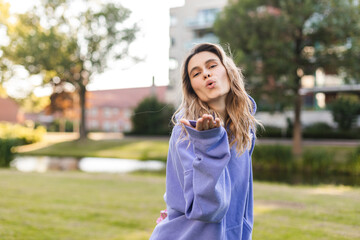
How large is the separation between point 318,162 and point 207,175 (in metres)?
17.4

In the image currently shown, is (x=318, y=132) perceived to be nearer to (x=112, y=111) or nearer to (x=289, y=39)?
(x=289, y=39)

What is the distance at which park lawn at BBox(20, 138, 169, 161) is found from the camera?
24125mm

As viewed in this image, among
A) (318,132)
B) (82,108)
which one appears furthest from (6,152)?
(318,132)

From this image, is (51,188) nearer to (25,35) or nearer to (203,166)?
(203,166)

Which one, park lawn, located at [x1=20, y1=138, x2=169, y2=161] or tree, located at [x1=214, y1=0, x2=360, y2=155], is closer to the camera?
tree, located at [x1=214, y1=0, x2=360, y2=155]

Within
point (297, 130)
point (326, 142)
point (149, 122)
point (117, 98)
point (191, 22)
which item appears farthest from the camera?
point (117, 98)

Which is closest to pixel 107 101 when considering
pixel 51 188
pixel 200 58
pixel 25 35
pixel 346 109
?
pixel 25 35

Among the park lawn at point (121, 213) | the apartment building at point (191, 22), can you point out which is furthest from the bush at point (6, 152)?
the apartment building at point (191, 22)

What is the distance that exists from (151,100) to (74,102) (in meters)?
6.95

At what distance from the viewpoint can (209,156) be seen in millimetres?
1317

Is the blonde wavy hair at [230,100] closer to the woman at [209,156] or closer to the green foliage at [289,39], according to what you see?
the woman at [209,156]

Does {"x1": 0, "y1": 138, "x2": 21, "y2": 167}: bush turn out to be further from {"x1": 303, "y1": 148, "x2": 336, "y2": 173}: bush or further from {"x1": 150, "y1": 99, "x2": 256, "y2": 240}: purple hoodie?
{"x1": 150, "y1": 99, "x2": 256, "y2": 240}: purple hoodie

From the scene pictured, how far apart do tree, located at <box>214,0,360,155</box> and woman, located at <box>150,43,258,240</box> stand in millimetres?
16515

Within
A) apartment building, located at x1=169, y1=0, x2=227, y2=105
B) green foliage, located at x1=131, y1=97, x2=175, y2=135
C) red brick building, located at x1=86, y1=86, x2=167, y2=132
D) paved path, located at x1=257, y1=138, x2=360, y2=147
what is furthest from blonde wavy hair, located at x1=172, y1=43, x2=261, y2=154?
red brick building, located at x1=86, y1=86, x2=167, y2=132
